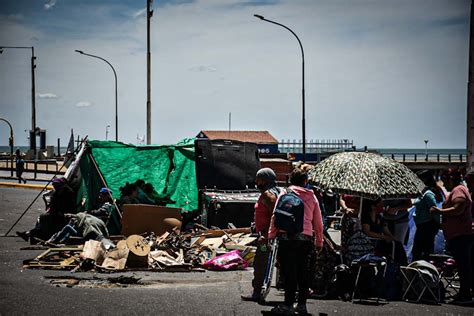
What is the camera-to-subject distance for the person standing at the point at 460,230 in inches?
370

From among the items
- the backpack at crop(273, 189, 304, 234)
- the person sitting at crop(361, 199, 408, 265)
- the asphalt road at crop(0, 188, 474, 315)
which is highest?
the backpack at crop(273, 189, 304, 234)

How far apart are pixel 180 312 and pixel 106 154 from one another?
1045 centimetres

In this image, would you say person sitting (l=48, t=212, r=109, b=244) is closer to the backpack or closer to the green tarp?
the green tarp

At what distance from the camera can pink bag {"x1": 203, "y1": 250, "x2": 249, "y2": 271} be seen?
1205 cm

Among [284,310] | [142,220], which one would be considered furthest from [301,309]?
[142,220]

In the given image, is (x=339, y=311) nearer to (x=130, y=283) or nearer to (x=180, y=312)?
(x=180, y=312)

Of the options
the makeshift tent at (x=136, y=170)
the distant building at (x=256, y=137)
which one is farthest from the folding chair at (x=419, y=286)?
the distant building at (x=256, y=137)

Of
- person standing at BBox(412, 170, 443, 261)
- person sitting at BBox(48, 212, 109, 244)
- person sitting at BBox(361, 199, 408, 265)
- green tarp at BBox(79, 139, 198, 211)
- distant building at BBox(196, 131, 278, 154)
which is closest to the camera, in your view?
person sitting at BBox(361, 199, 408, 265)

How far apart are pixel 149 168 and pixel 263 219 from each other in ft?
32.7

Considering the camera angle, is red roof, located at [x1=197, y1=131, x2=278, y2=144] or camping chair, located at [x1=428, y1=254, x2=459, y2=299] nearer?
camping chair, located at [x1=428, y1=254, x2=459, y2=299]

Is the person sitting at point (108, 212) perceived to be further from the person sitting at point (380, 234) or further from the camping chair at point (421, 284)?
the camping chair at point (421, 284)

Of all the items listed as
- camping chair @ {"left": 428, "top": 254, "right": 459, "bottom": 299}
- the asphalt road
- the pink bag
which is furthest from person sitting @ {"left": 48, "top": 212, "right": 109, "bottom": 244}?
camping chair @ {"left": 428, "top": 254, "right": 459, "bottom": 299}

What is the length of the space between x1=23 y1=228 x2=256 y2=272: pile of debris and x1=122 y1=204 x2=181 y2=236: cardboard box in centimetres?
136

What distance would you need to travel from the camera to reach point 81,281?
34.4 ft
